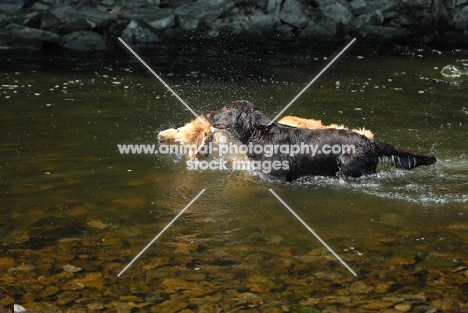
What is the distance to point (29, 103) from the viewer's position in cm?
1299

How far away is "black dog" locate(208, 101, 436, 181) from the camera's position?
8758mm

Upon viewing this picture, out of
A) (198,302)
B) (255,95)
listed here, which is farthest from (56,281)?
(255,95)

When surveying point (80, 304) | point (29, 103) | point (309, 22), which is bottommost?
point (80, 304)

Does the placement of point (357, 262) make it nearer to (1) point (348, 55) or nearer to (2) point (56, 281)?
(2) point (56, 281)

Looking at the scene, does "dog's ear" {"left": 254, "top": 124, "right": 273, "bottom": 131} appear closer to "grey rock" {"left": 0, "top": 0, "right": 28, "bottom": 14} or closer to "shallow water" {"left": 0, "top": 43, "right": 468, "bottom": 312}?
"shallow water" {"left": 0, "top": 43, "right": 468, "bottom": 312}

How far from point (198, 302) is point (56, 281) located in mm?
1335

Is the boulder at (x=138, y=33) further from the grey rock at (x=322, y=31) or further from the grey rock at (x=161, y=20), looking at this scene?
the grey rock at (x=322, y=31)

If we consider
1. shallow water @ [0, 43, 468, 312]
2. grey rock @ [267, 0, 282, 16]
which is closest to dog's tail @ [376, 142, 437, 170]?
shallow water @ [0, 43, 468, 312]

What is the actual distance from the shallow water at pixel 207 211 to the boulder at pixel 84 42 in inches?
162

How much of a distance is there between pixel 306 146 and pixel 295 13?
13.4 metres

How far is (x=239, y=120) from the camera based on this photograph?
8.76 m

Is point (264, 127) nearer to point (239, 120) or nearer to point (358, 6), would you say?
point (239, 120)

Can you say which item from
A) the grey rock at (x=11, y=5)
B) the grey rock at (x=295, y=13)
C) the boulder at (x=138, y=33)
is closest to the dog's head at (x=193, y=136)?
the boulder at (x=138, y=33)

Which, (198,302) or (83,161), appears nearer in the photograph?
(198,302)
